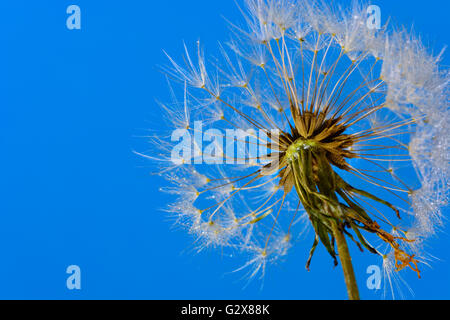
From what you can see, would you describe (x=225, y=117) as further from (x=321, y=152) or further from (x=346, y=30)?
(x=346, y=30)

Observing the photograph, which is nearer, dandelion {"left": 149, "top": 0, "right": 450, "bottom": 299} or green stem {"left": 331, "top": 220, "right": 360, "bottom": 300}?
green stem {"left": 331, "top": 220, "right": 360, "bottom": 300}

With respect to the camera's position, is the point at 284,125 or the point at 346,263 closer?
the point at 346,263

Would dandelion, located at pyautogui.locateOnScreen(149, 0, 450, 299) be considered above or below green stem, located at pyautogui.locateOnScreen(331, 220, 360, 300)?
above

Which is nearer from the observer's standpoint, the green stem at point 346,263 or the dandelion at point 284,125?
the green stem at point 346,263

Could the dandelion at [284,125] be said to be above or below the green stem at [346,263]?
above
